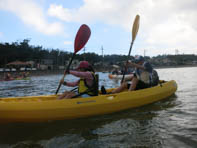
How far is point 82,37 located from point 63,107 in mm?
2782

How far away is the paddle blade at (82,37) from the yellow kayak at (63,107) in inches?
77.6

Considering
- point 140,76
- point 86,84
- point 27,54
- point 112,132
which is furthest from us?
point 27,54

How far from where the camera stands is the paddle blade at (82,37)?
6051 mm

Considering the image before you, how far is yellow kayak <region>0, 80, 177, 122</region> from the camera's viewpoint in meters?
3.88

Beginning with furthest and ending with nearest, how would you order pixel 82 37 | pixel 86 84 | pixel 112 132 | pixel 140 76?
1. pixel 82 37
2. pixel 140 76
3. pixel 86 84
4. pixel 112 132

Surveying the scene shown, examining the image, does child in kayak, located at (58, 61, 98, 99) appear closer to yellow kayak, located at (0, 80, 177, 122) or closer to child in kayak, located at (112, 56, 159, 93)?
yellow kayak, located at (0, 80, 177, 122)

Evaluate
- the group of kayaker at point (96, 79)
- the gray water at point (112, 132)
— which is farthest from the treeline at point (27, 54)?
the gray water at point (112, 132)

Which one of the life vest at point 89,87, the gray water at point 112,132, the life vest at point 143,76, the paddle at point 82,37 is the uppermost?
the paddle at point 82,37

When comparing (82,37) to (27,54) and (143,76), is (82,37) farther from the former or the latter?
(27,54)

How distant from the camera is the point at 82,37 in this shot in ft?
20.0

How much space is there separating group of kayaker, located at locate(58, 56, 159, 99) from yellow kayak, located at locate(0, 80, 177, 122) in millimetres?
338

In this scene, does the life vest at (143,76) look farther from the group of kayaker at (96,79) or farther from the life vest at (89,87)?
the life vest at (89,87)

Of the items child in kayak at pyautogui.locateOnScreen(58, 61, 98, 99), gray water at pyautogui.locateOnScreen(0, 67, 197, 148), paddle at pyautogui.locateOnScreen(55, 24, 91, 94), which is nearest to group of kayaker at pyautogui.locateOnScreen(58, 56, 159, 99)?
child in kayak at pyautogui.locateOnScreen(58, 61, 98, 99)

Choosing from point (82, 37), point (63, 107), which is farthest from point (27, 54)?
point (63, 107)
